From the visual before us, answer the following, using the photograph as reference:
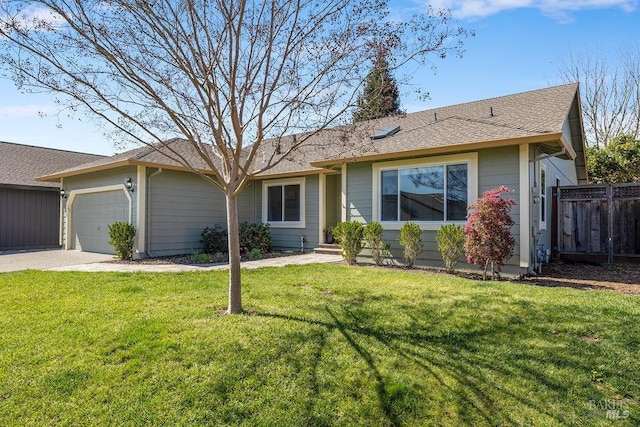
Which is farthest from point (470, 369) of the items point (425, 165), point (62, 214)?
point (62, 214)

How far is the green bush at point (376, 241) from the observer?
28.0 ft

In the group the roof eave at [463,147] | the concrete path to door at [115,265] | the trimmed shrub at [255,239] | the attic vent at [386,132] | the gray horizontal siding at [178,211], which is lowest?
the concrete path to door at [115,265]

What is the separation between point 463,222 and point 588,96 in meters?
18.5

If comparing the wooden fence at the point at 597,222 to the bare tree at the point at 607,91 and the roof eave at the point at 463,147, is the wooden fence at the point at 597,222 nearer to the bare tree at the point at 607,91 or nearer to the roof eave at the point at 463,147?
the roof eave at the point at 463,147

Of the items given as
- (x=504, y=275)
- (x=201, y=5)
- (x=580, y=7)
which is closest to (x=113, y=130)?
(x=201, y=5)

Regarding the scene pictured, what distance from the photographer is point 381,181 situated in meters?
9.00

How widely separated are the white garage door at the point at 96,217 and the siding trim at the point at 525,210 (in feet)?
32.5

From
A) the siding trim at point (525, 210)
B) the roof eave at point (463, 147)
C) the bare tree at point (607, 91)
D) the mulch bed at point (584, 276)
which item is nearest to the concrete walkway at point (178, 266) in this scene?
the mulch bed at point (584, 276)

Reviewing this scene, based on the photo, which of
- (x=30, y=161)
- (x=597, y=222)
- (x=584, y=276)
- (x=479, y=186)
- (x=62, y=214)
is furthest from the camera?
(x=30, y=161)

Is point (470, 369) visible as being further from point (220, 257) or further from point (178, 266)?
point (220, 257)

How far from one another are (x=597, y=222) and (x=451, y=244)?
17.1ft

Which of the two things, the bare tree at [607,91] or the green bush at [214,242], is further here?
the bare tree at [607,91]

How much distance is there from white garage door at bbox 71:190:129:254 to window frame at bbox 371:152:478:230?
703 cm

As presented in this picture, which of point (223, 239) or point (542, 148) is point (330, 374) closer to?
point (542, 148)
